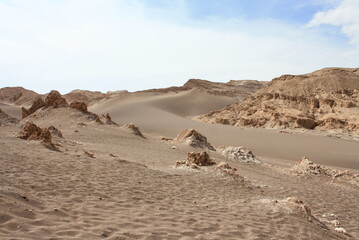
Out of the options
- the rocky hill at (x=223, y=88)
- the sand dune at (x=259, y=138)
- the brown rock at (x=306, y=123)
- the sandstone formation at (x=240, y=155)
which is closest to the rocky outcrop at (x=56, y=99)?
the sand dune at (x=259, y=138)

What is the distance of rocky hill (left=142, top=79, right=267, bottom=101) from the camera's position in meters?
66.5

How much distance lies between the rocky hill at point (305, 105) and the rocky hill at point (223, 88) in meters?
23.3

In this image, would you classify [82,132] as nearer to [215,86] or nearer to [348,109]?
[348,109]

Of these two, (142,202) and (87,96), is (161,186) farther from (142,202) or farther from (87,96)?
(87,96)

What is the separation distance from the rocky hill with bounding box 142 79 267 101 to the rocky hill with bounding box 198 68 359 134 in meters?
23.3

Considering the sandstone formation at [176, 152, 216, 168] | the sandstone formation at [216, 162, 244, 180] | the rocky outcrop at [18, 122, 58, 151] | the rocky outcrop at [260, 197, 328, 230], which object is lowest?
the rocky outcrop at [260, 197, 328, 230]

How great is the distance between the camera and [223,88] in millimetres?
69812

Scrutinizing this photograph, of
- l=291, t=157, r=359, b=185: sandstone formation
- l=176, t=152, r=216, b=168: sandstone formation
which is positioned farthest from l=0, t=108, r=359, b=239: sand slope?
l=291, t=157, r=359, b=185: sandstone formation

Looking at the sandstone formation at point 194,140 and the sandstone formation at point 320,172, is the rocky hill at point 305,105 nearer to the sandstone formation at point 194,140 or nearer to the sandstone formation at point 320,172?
the sandstone formation at point 194,140

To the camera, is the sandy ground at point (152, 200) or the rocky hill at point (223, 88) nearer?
the sandy ground at point (152, 200)

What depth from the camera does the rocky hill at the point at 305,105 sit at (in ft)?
103

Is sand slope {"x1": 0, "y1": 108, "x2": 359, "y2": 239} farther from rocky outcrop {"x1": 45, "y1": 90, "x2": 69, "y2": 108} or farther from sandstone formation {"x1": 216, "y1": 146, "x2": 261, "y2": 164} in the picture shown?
rocky outcrop {"x1": 45, "y1": 90, "x2": 69, "y2": 108}

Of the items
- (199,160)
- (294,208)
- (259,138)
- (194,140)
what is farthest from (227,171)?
(259,138)

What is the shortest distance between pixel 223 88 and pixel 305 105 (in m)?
34.8
